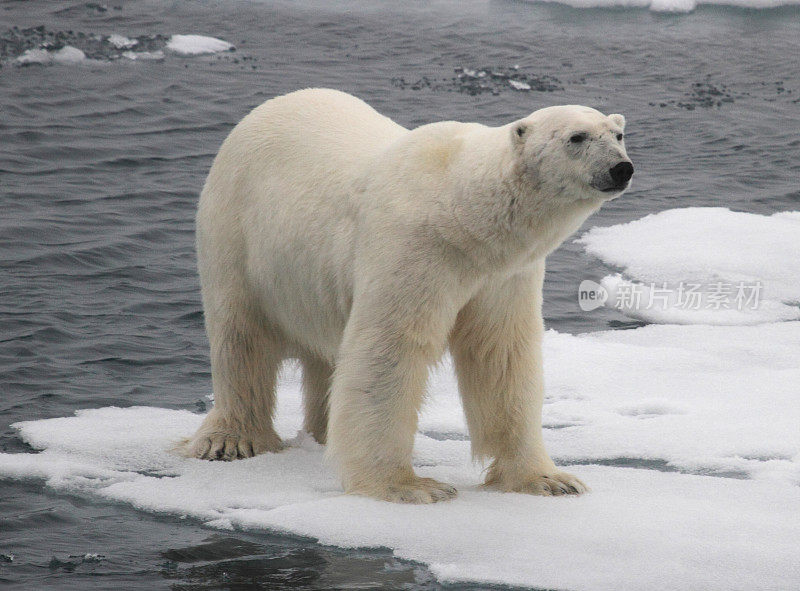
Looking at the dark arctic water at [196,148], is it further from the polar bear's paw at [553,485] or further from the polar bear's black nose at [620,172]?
the polar bear's black nose at [620,172]

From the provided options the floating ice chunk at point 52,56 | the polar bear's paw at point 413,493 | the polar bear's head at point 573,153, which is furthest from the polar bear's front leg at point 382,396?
the floating ice chunk at point 52,56

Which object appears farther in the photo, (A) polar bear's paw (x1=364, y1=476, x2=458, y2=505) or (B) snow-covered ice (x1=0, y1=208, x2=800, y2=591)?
(A) polar bear's paw (x1=364, y1=476, x2=458, y2=505)

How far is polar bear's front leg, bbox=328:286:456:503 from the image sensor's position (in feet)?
13.4

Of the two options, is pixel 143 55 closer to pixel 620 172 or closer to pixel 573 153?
pixel 573 153

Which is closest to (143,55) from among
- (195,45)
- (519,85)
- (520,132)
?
(195,45)

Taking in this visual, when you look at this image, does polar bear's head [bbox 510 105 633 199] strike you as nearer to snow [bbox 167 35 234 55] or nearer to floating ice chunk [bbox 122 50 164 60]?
floating ice chunk [bbox 122 50 164 60]

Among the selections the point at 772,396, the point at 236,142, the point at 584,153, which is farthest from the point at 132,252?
the point at 584,153

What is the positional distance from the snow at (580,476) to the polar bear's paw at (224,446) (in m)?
0.09

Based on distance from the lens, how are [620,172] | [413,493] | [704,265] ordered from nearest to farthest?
A: [620,172] < [413,493] < [704,265]

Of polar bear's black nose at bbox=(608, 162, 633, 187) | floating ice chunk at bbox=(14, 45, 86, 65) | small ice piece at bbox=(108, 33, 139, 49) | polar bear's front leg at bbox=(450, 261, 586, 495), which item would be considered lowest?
polar bear's front leg at bbox=(450, 261, 586, 495)

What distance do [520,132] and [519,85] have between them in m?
9.30

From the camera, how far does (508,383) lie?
14.4 ft

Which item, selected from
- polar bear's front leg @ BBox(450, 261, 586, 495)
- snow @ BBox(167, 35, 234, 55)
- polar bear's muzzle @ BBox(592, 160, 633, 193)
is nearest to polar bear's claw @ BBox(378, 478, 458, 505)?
polar bear's front leg @ BBox(450, 261, 586, 495)

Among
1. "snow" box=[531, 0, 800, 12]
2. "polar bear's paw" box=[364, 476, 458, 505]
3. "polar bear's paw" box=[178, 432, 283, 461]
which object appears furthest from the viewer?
"snow" box=[531, 0, 800, 12]
